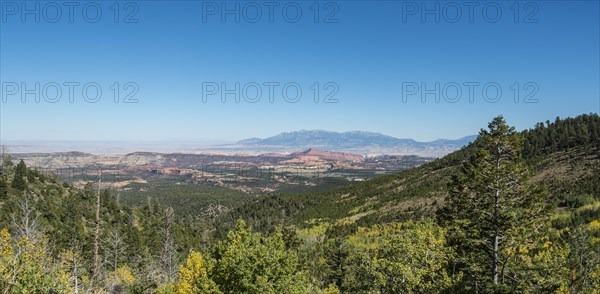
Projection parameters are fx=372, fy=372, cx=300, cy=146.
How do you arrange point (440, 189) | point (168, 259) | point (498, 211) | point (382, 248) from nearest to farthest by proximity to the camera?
1. point (498, 211)
2. point (382, 248)
3. point (168, 259)
4. point (440, 189)

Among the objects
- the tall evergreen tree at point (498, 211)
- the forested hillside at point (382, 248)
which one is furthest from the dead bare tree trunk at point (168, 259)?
the tall evergreen tree at point (498, 211)

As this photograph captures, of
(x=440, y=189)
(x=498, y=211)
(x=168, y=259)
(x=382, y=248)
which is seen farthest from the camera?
(x=440, y=189)

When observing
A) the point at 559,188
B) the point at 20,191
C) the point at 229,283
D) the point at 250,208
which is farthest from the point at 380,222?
the point at 229,283

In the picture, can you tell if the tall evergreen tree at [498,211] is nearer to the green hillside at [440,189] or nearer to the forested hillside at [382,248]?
the forested hillside at [382,248]

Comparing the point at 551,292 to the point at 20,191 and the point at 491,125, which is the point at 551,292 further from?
the point at 20,191

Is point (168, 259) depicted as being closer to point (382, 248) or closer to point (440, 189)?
point (382, 248)

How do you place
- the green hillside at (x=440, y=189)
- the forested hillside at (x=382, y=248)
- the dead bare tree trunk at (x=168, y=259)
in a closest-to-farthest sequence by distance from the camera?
the forested hillside at (x=382, y=248), the dead bare tree trunk at (x=168, y=259), the green hillside at (x=440, y=189)

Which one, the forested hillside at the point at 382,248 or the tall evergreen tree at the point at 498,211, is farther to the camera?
the tall evergreen tree at the point at 498,211

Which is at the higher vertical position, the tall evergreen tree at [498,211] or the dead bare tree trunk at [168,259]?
the tall evergreen tree at [498,211]

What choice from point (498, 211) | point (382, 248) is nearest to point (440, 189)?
point (382, 248)

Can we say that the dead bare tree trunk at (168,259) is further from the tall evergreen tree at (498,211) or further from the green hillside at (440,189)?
the green hillside at (440,189)

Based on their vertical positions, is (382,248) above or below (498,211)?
below

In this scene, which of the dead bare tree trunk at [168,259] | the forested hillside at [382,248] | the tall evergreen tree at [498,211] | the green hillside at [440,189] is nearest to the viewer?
the forested hillside at [382,248]
